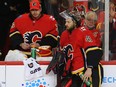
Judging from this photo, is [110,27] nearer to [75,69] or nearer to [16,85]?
[75,69]

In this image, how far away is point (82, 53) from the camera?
6273 millimetres

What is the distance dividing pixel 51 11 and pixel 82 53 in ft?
5.02

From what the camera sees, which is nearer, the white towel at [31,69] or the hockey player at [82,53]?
the hockey player at [82,53]

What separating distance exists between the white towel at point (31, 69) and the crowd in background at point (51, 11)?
908mm

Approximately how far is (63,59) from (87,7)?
1.15 meters

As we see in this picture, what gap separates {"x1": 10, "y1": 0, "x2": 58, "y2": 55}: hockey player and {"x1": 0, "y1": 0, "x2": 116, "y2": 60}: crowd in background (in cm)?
44

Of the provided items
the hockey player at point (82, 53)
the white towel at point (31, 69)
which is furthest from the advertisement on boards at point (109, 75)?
the white towel at point (31, 69)

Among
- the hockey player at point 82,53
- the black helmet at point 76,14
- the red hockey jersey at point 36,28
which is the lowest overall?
the hockey player at point 82,53

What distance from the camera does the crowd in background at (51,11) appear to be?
704 centimetres

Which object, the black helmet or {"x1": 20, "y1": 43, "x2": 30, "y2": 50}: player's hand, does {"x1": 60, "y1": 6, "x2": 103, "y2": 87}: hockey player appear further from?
{"x1": 20, "y1": 43, "x2": 30, "y2": 50}: player's hand

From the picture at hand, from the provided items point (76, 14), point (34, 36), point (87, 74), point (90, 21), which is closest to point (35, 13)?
point (34, 36)

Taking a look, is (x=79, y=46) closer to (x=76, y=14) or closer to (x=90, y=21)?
(x=76, y=14)

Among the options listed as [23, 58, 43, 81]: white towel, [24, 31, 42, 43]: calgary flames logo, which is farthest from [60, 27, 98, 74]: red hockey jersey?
[24, 31, 42, 43]: calgary flames logo

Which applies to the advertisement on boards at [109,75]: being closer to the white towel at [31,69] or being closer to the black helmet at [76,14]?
the black helmet at [76,14]
